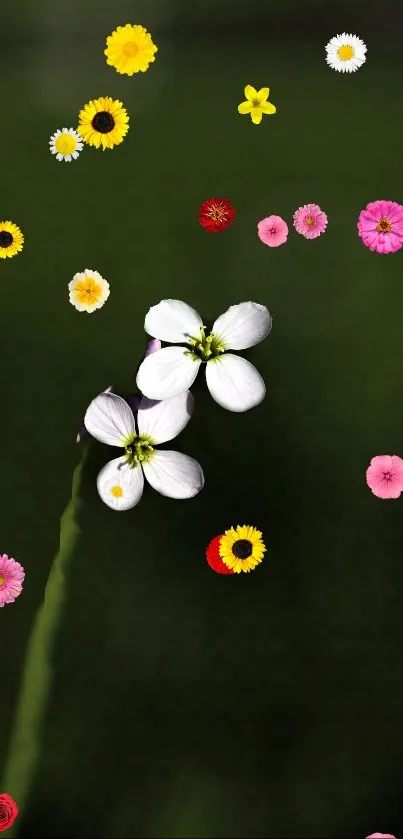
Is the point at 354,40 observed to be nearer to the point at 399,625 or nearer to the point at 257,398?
the point at 257,398

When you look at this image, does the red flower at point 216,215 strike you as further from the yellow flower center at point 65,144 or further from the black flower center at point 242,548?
the black flower center at point 242,548

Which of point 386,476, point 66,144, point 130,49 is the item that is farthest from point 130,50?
point 386,476

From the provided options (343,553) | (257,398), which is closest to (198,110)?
(257,398)

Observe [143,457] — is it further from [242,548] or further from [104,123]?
[104,123]

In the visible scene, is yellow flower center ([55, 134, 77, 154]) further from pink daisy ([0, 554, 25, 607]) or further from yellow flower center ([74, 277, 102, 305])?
pink daisy ([0, 554, 25, 607])

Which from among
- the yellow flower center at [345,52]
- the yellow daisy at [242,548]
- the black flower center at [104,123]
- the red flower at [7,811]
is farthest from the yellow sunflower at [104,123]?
the red flower at [7,811]

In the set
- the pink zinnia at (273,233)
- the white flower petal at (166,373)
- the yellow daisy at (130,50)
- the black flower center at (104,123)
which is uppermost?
the yellow daisy at (130,50)
